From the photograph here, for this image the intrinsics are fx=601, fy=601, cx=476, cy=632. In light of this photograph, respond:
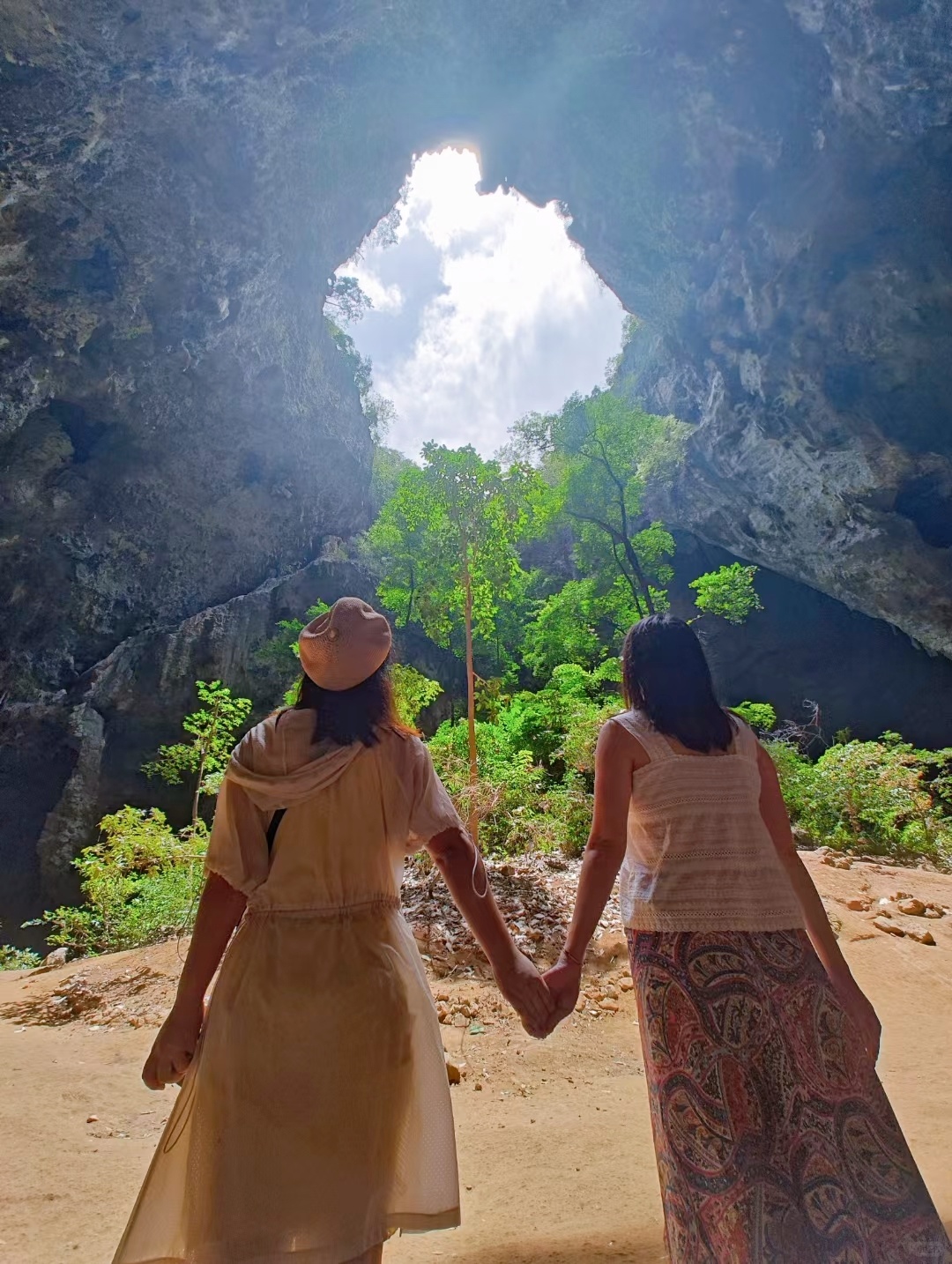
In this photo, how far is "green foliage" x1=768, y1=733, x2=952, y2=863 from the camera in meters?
7.80

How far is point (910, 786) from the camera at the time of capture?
8391mm

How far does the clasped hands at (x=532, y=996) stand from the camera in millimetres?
1553

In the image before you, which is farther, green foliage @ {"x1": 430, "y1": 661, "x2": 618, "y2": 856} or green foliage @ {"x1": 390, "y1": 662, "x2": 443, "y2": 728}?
green foliage @ {"x1": 390, "y1": 662, "x2": 443, "y2": 728}

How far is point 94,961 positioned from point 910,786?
1030 cm

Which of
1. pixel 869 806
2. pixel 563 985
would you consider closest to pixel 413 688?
pixel 869 806

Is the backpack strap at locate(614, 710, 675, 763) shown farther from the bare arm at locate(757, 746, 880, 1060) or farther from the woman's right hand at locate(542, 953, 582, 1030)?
the woman's right hand at locate(542, 953, 582, 1030)

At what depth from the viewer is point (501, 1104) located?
3287mm

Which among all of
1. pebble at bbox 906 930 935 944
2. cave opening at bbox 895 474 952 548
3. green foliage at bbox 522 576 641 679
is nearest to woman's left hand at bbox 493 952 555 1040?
pebble at bbox 906 930 935 944

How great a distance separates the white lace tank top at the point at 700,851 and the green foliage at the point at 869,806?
754cm

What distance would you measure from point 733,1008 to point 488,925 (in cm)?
58

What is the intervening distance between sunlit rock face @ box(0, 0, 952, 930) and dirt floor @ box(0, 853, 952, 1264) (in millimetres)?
10644

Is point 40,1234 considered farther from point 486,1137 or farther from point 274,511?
point 274,511

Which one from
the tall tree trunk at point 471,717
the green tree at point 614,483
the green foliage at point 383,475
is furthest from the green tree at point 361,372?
the tall tree trunk at point 471,717

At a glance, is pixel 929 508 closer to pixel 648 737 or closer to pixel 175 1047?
pixel 648 737
